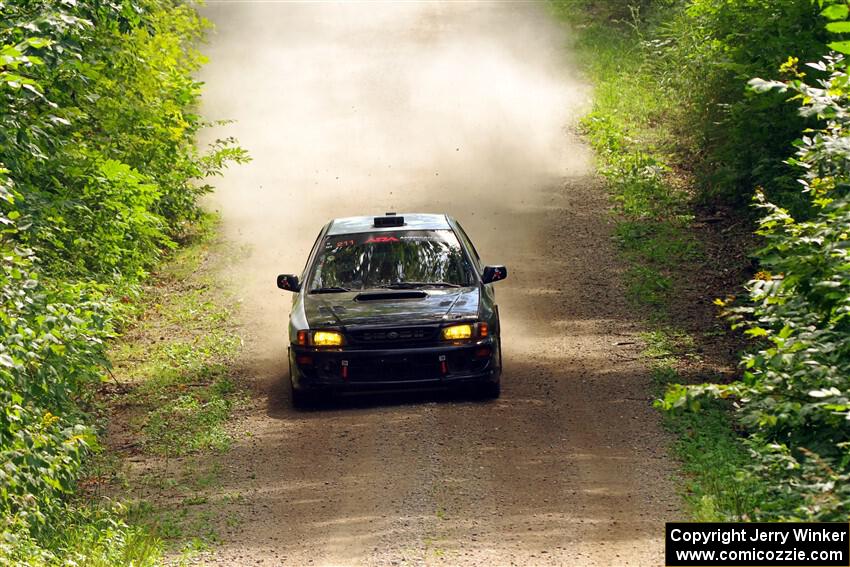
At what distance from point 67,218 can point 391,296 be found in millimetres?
3795

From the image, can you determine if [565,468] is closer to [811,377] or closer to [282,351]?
[811,377]

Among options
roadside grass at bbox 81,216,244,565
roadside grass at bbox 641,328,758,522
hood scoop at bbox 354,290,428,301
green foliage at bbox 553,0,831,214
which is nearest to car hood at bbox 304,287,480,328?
hood scoop at bbox 354,290,428,301

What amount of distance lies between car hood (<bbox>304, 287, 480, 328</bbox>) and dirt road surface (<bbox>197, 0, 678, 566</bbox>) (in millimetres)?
987

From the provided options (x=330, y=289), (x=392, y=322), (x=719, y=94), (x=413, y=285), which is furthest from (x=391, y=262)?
(x=719, y=94)

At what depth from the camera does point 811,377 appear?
22.2ft

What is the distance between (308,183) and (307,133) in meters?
4.12

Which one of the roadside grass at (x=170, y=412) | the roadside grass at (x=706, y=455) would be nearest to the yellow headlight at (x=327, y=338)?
the roadside grass at (x=170, y=412)

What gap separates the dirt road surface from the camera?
907 cm

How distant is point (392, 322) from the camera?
11.9 meters

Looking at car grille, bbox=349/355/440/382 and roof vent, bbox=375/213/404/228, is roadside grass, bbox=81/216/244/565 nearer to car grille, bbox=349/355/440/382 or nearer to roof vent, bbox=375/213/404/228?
car grille, bbox=349/355/440/382

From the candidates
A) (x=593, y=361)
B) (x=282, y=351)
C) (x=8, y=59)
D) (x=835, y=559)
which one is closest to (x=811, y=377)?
(x=835, y=559)

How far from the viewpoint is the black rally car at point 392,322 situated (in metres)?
11.9

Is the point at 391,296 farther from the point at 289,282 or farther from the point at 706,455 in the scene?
the point at 706,455

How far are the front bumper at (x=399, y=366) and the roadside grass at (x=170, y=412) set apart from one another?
124 centimetres
